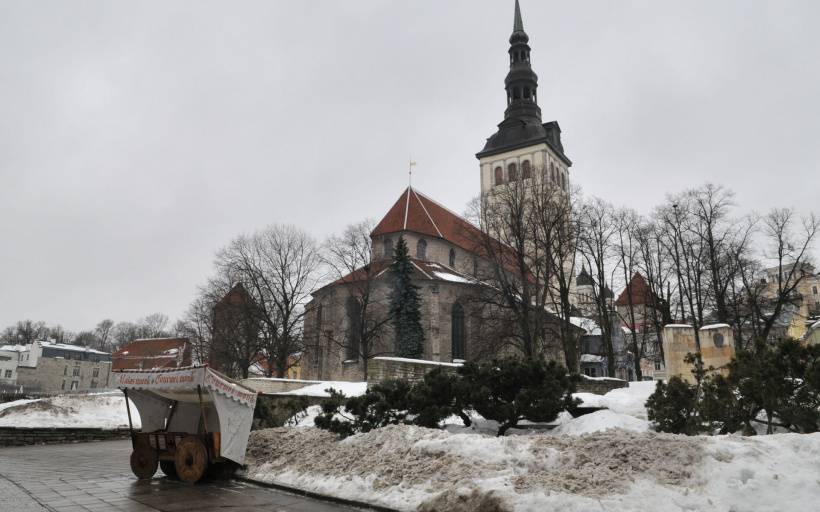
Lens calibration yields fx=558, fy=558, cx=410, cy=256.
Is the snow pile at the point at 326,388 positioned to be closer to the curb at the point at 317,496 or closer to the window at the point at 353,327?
the curb at the point at 317,496

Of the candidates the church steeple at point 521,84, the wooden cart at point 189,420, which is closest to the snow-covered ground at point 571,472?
the wooden cart at point 189,420

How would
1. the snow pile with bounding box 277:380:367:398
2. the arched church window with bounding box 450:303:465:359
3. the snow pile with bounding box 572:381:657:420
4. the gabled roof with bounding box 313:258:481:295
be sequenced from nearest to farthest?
the snow pile with bounding box 572:381:657:420, the snow pile with bounding box 277:380:367:398, the gabled roof with bounding box 313:258:481:295, the arched church window with bounding box 450:303:465:359

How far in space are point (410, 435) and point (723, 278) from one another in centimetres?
2389

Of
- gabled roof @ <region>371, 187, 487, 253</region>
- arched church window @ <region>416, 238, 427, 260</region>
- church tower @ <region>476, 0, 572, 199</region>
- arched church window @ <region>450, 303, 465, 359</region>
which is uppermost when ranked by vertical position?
church tower @ <region>476, 0, 572, 199</region>

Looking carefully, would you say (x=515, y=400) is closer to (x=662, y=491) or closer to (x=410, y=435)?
(x=410, y=435)

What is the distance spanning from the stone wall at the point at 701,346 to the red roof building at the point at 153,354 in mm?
44534

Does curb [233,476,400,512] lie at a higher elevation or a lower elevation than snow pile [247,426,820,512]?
lower

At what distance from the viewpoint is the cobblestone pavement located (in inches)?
256

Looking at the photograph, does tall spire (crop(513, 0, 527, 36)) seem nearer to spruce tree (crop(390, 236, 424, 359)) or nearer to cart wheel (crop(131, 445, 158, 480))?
spruce tree (crop(390, 236, 424, 359))

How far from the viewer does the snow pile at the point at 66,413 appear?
1852 cm

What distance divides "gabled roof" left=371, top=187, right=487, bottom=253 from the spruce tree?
715 cm

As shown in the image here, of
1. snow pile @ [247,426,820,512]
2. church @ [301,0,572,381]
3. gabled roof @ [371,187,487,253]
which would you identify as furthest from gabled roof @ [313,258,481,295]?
snow pile @ [247,426,820,512]

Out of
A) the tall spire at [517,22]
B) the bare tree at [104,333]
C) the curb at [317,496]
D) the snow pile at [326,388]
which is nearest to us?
the curb at [317,496]

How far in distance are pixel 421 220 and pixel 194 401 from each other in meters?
33.0
